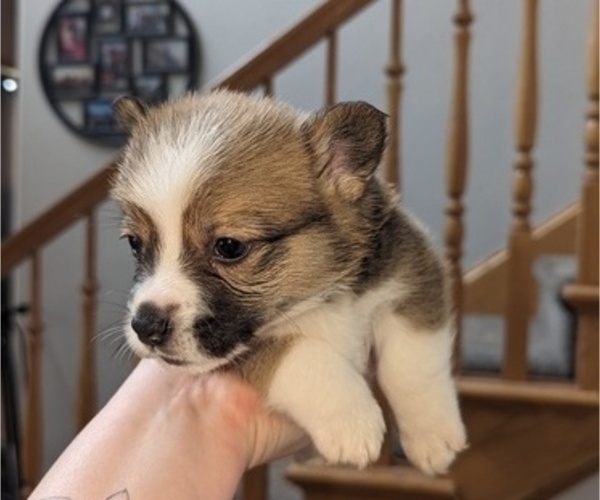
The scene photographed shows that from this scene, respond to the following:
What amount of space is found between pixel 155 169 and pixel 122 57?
3.03 metres

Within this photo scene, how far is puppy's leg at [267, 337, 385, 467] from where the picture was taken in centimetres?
105

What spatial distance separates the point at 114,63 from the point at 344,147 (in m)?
3.02

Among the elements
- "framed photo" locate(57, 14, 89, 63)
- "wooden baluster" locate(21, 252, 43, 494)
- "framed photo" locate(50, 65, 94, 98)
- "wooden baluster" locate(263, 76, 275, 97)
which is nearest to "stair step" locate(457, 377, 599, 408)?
"wooden baluster" locate(263, 76, 275, 97)

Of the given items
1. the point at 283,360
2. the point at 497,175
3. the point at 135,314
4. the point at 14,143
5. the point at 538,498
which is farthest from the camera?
the point at 14,143

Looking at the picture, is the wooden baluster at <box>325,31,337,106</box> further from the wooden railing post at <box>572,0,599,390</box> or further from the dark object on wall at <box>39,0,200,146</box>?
the dark object on wall at <box>39,0,200,146</box>

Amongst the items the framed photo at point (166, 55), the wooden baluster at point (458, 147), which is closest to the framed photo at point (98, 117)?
the framed photo at point (166, 55)

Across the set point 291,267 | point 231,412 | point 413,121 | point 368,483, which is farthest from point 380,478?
point 413,121

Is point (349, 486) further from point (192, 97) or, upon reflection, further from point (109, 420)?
point (192, 97)

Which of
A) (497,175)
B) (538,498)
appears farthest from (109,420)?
(497,175)

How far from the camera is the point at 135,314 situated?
0.99 m

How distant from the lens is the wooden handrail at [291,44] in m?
2.34

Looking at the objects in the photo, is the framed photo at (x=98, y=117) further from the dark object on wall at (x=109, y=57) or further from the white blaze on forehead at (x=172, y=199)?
the white blaze on forehead at (x=172, y=199)

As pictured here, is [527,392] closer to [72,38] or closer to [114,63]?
[114,63]

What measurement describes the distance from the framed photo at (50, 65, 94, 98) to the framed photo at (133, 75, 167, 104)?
22 cm
